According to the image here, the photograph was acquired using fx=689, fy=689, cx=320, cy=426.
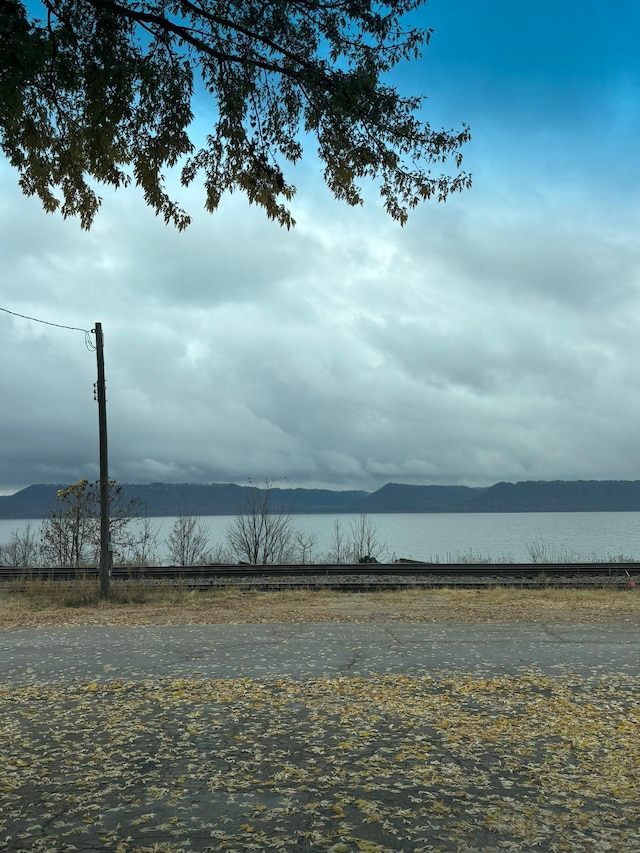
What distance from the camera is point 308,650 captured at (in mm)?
9797

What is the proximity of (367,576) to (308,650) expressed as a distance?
11626 millimetres

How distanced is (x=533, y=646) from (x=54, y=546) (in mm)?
21466

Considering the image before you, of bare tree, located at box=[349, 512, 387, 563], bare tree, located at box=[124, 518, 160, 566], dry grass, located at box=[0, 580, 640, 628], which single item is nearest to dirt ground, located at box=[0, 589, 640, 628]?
dry grass, located at box=[0, 580, 640, 628]

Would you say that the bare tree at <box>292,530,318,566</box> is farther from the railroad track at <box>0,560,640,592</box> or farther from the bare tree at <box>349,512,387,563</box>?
the railroad track at <box>0,560,640,592</box>

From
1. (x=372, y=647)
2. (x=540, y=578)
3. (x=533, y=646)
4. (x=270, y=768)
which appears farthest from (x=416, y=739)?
(x=540, y=578)

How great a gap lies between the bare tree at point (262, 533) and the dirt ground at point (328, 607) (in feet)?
41.5

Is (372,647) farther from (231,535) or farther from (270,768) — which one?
(231,535)

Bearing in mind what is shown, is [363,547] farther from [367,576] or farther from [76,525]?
[367,576]

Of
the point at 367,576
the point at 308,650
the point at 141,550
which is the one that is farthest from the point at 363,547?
the point at 308,650

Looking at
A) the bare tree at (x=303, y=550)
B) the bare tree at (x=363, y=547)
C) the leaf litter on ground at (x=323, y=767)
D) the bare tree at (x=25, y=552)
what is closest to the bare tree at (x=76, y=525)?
the bare tree at (x=25, y=552)

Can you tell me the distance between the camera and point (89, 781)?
495 cm

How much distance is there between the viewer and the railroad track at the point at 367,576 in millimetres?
19078

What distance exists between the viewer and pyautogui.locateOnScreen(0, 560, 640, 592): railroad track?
1908 cm

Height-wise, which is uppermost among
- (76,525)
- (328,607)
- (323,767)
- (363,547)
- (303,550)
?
(76,525)
